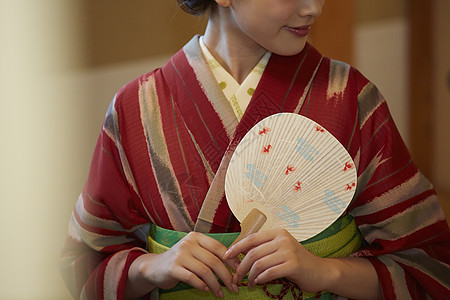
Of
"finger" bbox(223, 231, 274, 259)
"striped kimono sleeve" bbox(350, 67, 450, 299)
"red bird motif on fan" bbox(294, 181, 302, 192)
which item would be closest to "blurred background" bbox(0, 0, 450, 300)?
"finger" bbox(223, 231, 274, 259)

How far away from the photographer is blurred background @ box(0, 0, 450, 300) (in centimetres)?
83

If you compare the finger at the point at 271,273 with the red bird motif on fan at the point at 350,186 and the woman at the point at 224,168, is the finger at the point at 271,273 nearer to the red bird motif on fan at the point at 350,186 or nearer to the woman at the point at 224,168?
the woman at the point at 224,168

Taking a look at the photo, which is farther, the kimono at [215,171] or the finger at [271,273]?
the kimono at [215,171]

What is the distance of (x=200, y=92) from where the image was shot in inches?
47.6

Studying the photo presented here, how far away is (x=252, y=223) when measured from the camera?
110 centimetres

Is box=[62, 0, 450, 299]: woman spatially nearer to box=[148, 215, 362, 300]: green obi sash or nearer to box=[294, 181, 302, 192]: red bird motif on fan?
box=[148, 215, 362, 300]: green obi sash

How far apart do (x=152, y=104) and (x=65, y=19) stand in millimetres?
343

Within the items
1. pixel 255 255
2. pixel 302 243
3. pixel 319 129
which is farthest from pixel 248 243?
pixel 319 129

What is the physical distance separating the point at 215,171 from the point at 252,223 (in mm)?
126

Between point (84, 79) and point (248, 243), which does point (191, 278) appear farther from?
point (84, 79)

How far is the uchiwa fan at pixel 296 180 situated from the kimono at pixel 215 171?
44mm

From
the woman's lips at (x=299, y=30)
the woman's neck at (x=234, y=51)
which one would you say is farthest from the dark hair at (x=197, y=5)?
the woman's lips at (x=299, y=30)

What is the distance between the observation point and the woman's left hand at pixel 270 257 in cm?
105

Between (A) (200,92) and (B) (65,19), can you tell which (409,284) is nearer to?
(A) (200,92)
